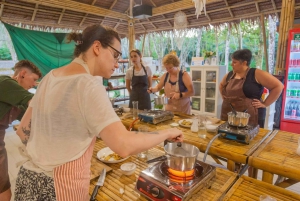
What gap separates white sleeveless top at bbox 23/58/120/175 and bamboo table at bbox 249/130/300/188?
108 cm

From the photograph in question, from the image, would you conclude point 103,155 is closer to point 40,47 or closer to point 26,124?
point 26,124

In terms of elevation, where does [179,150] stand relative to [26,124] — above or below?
below

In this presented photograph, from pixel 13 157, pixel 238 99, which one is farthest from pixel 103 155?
pixel 13 157

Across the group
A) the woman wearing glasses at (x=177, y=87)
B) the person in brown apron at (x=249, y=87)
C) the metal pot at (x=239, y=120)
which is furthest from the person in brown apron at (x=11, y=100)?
the person in brown apron at (x=249, y=87)

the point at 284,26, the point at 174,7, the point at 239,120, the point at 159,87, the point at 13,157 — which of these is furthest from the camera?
the point at 174,7

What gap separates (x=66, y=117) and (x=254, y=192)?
104cm

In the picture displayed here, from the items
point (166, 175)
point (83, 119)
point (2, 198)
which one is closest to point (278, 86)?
point (166, 175)

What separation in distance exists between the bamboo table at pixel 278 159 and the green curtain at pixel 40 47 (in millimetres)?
4298

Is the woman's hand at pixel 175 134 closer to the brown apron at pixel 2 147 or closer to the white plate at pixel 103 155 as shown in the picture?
the white plate at pixel 103 155

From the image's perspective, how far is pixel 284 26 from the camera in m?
3.73

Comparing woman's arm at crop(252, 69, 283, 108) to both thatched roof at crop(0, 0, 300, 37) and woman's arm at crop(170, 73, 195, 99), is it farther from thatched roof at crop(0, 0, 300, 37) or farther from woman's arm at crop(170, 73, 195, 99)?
thatched roof at crop(0, 0, 300, 37)

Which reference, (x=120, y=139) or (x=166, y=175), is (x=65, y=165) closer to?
(x=120, y=139)

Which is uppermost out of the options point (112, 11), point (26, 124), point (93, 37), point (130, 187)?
Result: point (112, 11)

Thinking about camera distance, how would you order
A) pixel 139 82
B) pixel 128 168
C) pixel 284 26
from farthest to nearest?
pixel 284 26 < pixel 139 82 < pixel 128 168
